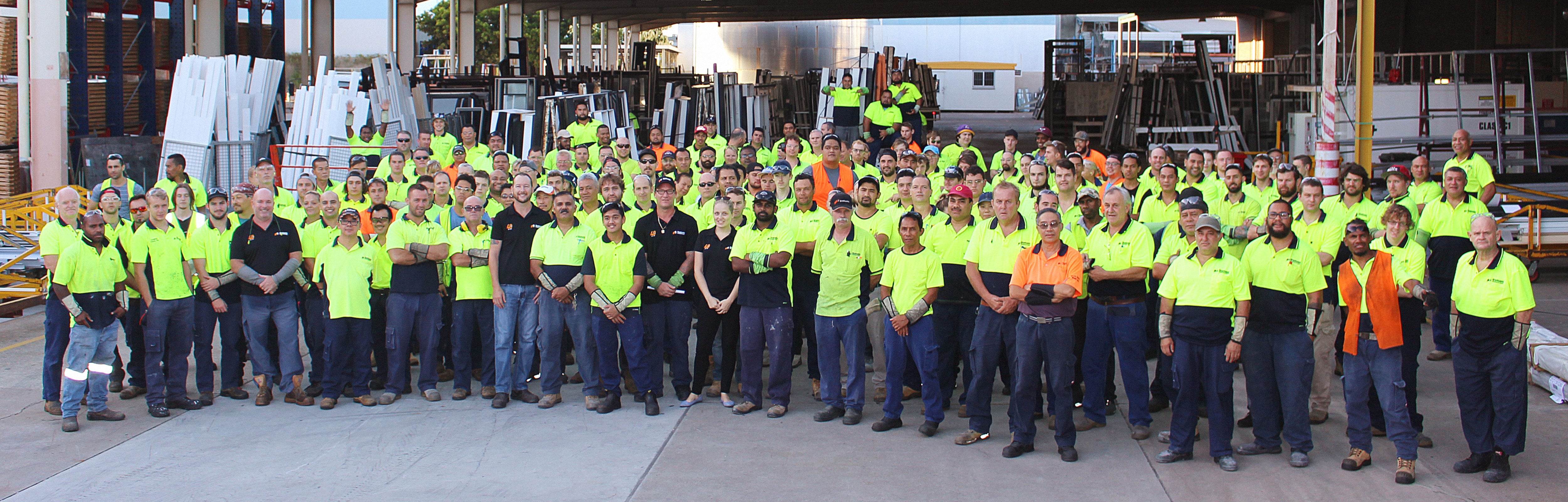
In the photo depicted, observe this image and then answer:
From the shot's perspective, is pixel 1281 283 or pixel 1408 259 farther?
pixel 1408 259

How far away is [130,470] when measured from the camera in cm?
694

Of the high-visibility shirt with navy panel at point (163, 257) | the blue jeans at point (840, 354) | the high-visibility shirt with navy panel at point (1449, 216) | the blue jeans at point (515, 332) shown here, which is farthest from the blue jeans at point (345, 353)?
the high-visibility shirt with navy panel at point (1449, 216)

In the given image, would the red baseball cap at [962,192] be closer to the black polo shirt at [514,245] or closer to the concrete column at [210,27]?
the black polo shirt at [514,245]

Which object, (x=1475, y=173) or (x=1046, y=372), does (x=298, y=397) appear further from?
(x=1475, y=173)

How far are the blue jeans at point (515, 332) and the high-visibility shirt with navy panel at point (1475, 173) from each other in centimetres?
784

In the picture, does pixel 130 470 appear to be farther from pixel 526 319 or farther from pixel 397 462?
pixel 526 319

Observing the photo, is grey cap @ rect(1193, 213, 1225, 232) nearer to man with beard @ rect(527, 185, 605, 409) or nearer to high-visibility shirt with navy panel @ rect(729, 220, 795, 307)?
high-visibility shirt with navy panel @ rect(729, 220, 795, 307)

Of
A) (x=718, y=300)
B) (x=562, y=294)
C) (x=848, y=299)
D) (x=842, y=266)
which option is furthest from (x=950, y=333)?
(x=562, y=294)

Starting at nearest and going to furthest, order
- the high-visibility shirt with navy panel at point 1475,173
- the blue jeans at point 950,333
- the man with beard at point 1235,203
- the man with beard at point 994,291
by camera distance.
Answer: the man with beard at point 994,291
the blue jeans at point 950,333
the man with beard at point 1235,203
the high-visibility shirt with navy panel at point 1475,173

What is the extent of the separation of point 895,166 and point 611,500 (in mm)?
5784

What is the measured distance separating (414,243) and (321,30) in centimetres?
2341

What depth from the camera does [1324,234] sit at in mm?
8094

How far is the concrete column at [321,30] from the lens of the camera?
29.0 m

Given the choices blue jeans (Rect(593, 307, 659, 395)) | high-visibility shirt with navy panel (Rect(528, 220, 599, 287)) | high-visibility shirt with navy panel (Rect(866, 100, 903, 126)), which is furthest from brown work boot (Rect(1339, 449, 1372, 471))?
high-visibility shirt with navy panel (Rect(866, 100, 903, 126))
